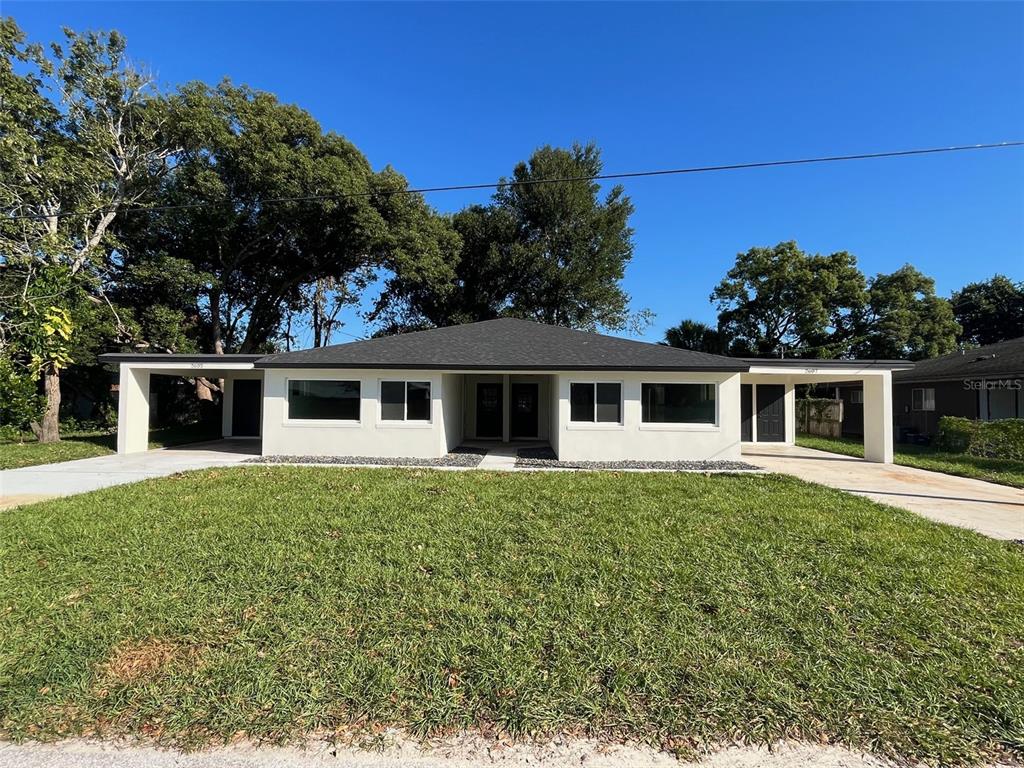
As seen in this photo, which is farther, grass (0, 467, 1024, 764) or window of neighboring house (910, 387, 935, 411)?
window of neighboring house (910, 387, 935, 411)

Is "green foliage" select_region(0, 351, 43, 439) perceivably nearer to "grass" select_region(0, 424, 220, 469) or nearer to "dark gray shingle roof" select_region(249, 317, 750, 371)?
"grass" select_region(0, 424, 220, 469)

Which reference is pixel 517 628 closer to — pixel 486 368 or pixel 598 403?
pixel 486 368

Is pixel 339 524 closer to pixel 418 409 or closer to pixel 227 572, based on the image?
pixel 227 572

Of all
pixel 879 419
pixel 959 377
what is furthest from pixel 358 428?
pixel 959 377

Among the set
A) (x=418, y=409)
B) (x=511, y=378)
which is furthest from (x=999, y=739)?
(x=511, y=378)

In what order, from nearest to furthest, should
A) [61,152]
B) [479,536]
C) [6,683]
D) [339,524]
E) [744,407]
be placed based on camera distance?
[6,683] < [479,536] < [339,524] < [61,152] < [744,407]

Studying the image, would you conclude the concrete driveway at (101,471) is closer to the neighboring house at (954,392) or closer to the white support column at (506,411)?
the white support column at (506,411)

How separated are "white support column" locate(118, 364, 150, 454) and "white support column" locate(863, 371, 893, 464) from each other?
1983 cm

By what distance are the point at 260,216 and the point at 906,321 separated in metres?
34.5

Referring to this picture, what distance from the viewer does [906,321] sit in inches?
1080

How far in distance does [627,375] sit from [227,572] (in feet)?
31.4

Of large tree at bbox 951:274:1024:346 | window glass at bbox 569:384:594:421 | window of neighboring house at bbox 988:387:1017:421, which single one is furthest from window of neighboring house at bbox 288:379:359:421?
large tree at bbox 951:274:1024:346

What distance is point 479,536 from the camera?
5.38m

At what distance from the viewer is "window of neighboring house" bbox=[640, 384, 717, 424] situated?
1192 cm
